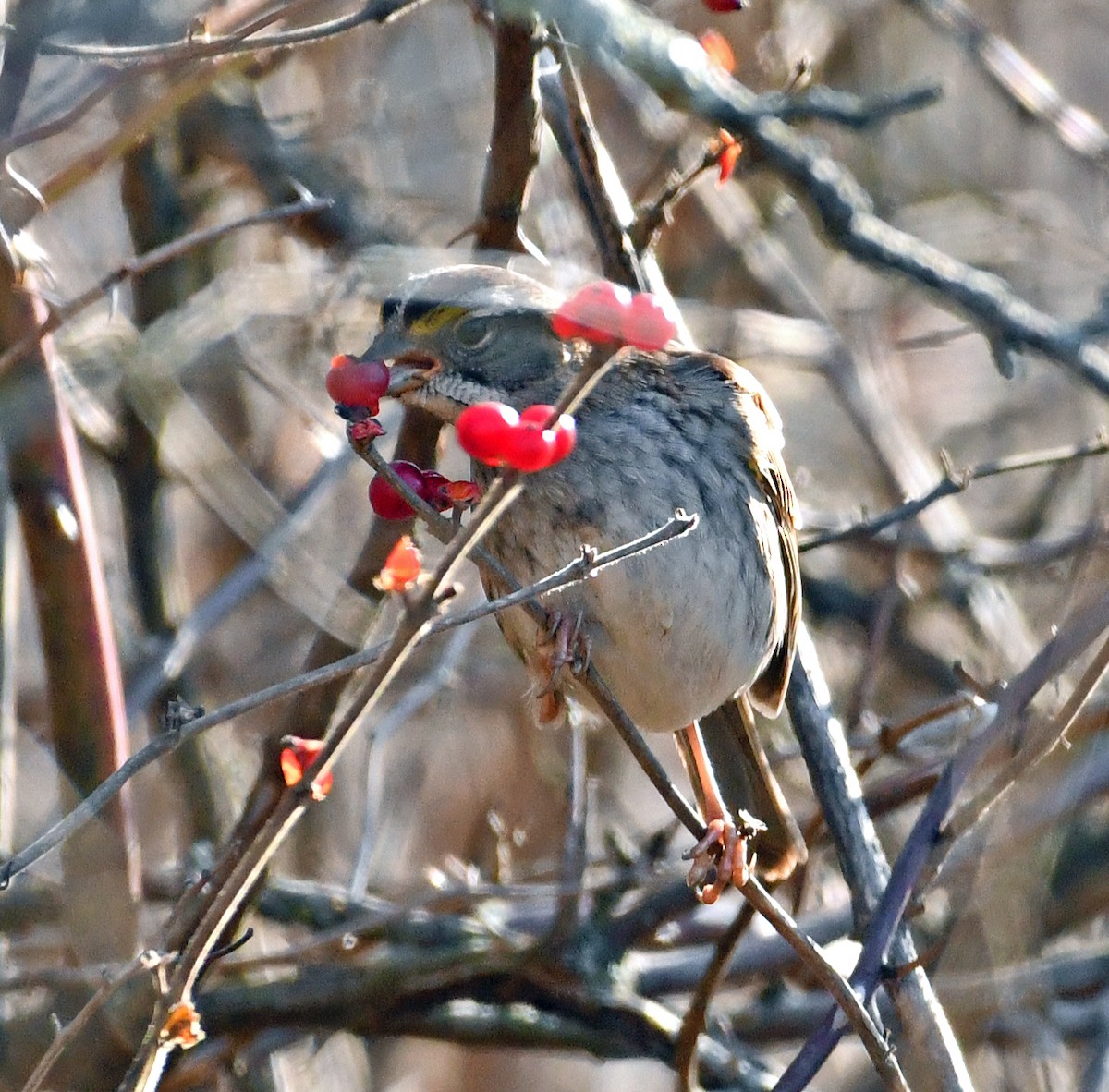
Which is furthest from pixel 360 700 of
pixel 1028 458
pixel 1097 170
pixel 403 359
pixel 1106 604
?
pixel 1097 170

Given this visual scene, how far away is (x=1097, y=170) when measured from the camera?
14.7ft

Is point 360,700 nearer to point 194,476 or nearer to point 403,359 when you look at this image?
point 403,359

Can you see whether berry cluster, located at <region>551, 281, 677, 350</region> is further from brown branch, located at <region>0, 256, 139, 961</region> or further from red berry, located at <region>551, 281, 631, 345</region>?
brown branch, located at <region>0, 256, 139, 961</region>

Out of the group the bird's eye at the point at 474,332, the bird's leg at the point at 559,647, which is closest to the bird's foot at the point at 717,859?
the bird's leg at the point at 559,647

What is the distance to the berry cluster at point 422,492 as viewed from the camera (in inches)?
92.7

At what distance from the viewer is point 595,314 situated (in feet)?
5.68

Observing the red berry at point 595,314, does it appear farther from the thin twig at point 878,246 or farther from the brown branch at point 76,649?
the brown branch at point 76,649

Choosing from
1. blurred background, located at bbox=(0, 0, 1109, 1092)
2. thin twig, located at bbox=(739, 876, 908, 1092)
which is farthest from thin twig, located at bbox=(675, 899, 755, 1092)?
thin twig, located at bbox=(739, 876, 908, 1092)

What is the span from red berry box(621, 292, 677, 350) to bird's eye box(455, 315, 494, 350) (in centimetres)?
153

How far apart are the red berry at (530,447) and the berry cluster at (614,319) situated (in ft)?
0.37

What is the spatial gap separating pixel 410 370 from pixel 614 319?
1.49m

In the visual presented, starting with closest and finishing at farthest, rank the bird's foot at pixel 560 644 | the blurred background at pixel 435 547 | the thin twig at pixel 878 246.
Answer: the thin twig at pixel 878 246 < the bird's foot at pixel 560 644 < the blurred background at pixel 435 547

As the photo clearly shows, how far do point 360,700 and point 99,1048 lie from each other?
6.72 feet

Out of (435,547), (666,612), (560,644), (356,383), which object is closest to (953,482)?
(666,612)
